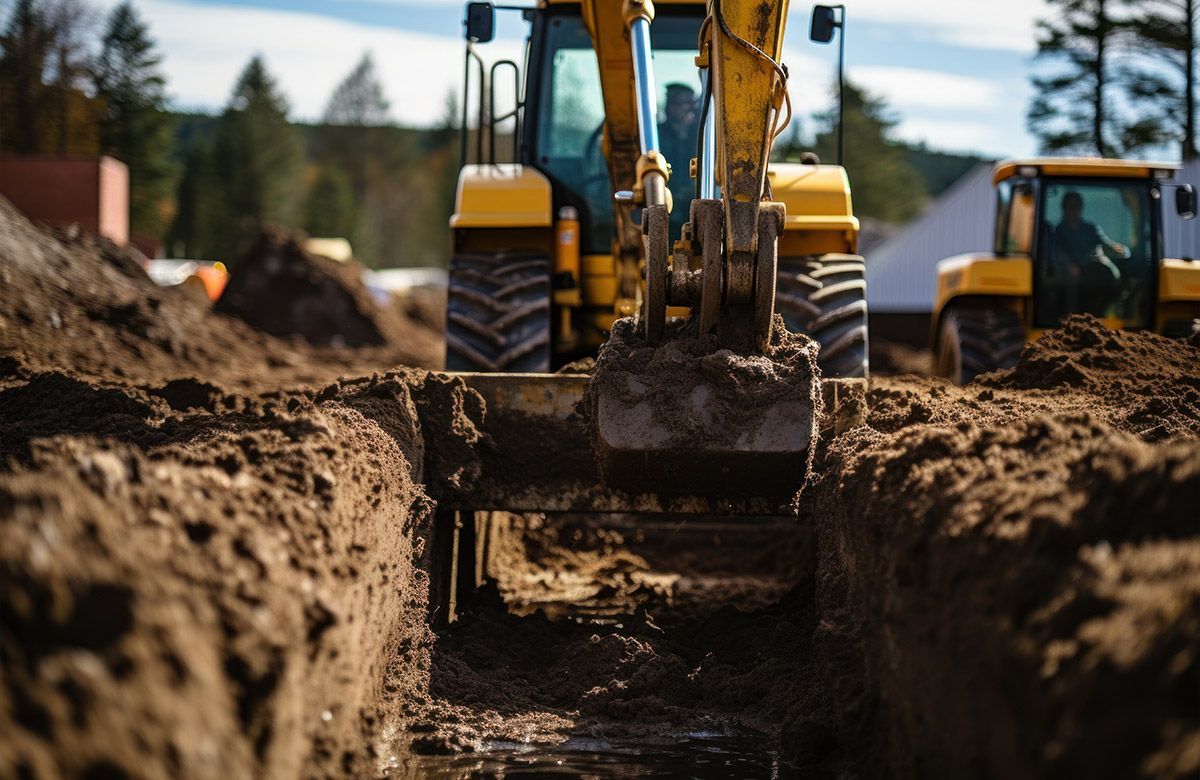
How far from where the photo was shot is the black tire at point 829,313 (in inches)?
273

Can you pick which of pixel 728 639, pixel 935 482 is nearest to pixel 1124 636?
pixel 935 482

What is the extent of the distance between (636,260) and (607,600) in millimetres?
1892

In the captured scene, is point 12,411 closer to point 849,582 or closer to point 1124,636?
point 849,582

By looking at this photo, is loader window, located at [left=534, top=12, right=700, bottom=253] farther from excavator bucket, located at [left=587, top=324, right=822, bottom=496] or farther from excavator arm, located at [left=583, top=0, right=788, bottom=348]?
excavator bucket, located at [left=587, top=324, right=822, bottom=496]

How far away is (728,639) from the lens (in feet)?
19.1

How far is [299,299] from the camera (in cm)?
2395

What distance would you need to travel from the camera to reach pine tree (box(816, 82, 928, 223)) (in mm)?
68062

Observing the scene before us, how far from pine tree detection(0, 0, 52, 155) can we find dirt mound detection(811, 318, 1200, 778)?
41883 mm

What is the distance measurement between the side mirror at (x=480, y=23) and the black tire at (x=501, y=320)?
1358mm

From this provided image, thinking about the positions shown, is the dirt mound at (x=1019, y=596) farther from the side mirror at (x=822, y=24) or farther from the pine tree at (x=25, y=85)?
the pine tree at (x=25, y=85)

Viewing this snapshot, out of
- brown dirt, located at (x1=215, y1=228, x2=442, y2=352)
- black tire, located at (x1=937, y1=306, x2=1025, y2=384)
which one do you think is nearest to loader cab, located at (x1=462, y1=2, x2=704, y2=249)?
black tire, located at (x1=937, y1=306, x2=1025, y2=384)

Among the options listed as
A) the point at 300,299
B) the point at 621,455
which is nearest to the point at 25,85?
the point at 300,299

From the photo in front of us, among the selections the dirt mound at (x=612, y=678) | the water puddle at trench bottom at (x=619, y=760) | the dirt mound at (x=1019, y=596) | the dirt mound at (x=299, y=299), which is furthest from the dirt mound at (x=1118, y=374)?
the dirt mound at (x=299, y=299)

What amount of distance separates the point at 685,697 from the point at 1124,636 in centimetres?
285
